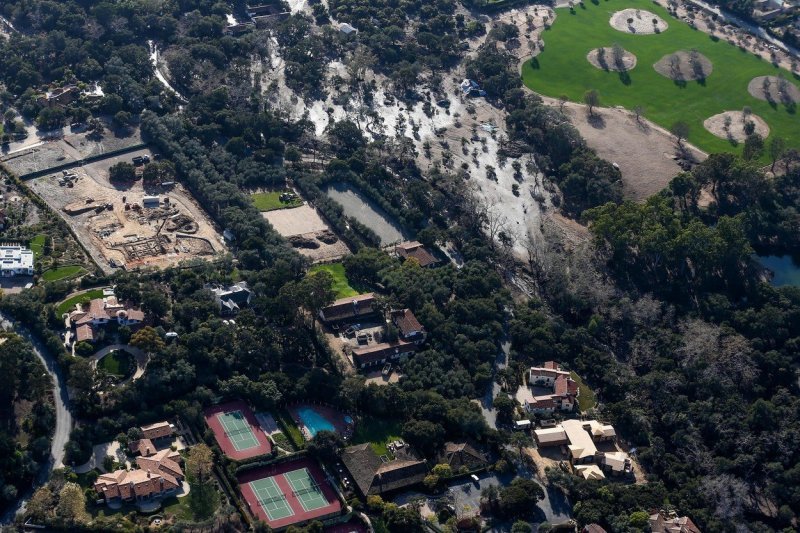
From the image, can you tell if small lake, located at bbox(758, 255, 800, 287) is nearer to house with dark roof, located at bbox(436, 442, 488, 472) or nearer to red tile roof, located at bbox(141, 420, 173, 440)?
house with dark roof, located at bbox(436, 442, 488, 472)

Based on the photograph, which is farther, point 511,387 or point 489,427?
point 511,387

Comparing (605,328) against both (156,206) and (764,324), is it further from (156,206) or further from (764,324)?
(156,206)

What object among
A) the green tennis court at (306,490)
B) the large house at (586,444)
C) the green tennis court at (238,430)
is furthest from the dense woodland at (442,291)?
the green tennis court at (306,490)

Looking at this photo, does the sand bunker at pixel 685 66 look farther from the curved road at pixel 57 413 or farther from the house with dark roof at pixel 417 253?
the curved road at pixel 57 413

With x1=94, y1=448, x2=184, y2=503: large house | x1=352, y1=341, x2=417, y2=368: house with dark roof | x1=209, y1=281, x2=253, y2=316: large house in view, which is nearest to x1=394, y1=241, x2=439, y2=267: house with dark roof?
x1=352, y1=341, x2=417, y2=368: house with dark roof

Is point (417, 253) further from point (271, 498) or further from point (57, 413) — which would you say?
point (57, 413)

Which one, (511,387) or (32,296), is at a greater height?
(32,296)

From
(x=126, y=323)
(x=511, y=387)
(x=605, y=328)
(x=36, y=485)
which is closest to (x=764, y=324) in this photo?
(x=605, y=328)
